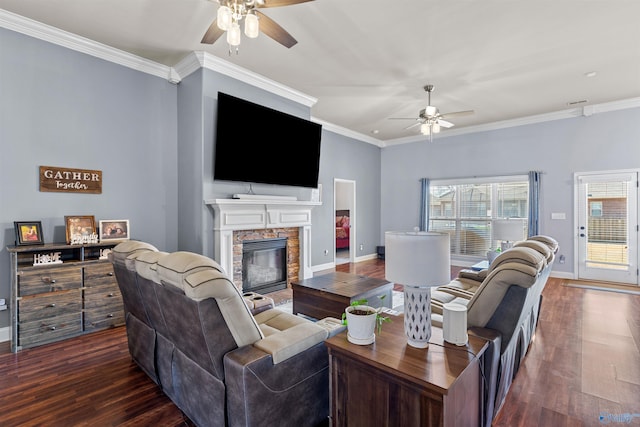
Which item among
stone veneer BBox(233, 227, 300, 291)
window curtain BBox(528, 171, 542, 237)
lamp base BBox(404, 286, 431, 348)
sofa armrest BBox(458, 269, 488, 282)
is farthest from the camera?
window curtain BBox(528, 171, 542, 237)

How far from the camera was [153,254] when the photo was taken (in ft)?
6.26

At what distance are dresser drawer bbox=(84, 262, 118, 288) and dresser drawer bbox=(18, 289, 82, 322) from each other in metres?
0.13

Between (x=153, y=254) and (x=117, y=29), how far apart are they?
2823 millimetres

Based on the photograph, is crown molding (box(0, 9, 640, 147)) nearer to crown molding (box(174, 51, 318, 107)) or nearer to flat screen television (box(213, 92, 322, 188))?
crown molding (box(174, 51, 318, 107))

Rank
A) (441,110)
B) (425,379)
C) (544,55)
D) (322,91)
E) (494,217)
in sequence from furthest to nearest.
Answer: (494,217) → (441,110) → (322,91) → (544,55) → (425,379)

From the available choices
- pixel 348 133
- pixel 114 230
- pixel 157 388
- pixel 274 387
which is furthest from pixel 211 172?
pixel 348 133

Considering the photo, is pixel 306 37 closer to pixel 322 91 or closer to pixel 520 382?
pixel 322 91

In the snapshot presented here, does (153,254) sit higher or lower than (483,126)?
lower

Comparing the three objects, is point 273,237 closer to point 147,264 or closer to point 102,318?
point 102,318

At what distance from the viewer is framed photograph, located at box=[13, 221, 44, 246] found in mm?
3047

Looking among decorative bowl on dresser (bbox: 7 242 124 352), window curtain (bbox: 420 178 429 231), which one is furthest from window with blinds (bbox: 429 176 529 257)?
decorative bowl on dresser (bbox: 7 242 124 352)

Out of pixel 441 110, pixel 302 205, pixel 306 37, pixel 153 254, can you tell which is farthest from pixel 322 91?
pixel 153 254

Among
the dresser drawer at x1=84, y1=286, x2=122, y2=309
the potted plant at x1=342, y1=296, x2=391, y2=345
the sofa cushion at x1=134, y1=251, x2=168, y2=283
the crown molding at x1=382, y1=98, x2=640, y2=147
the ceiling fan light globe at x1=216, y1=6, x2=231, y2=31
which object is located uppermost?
the crown molding at x1=382, y1=98, x2=640, y2=147

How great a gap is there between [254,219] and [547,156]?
5.80 metres
